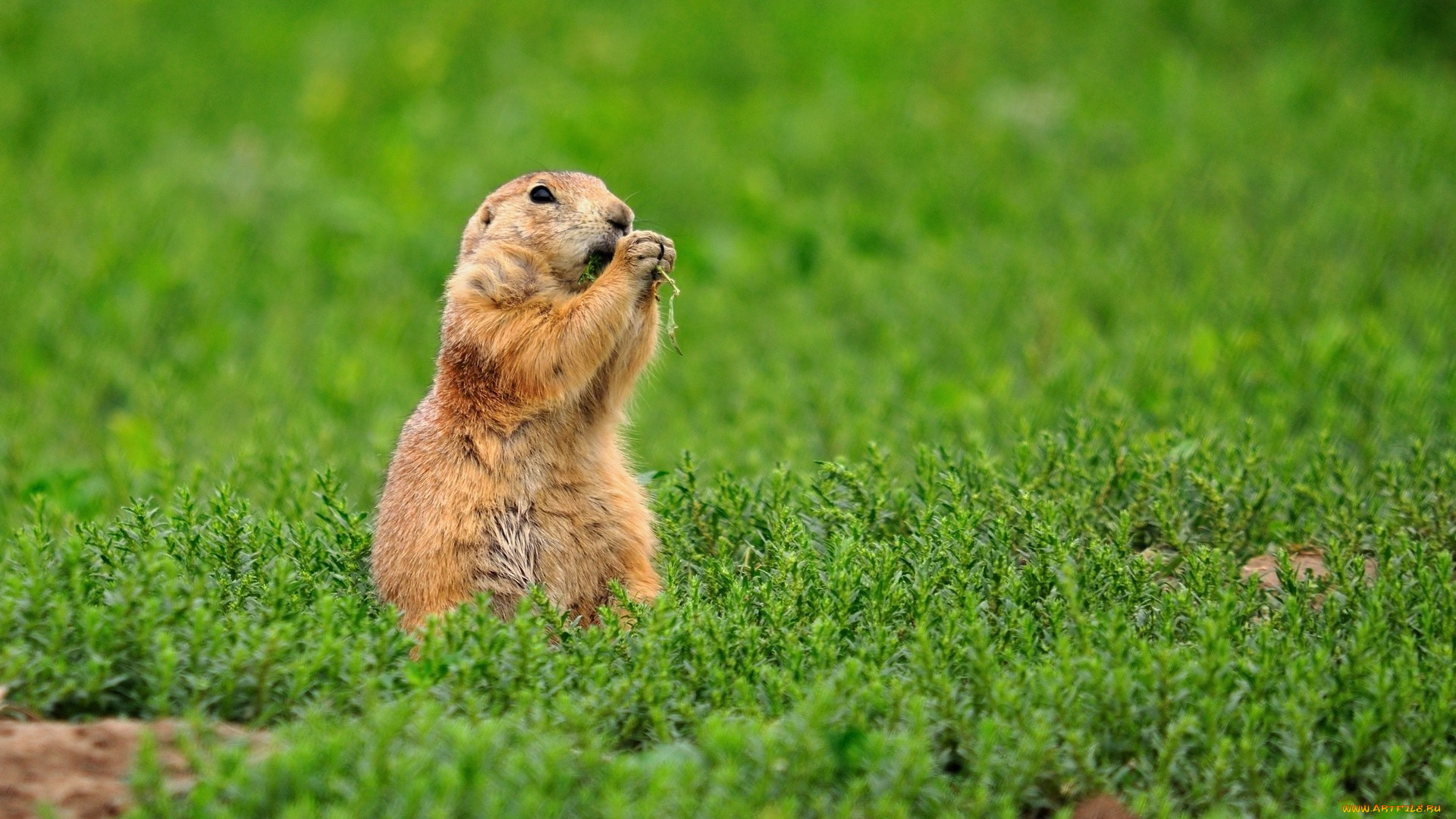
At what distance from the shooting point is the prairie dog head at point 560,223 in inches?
193

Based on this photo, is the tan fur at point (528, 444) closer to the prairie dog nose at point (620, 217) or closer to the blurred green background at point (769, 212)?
the prairie dog nose at point (620, 217)

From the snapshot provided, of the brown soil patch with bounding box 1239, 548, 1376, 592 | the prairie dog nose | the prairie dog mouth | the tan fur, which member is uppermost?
the prairie dog nose

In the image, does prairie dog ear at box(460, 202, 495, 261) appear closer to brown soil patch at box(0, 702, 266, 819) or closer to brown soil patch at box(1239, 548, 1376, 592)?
brown soil patch at box(0, 702, 266, 819)

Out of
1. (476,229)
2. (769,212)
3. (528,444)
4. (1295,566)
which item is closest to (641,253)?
(528,444)

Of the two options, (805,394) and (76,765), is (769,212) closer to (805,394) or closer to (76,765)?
(805,394)

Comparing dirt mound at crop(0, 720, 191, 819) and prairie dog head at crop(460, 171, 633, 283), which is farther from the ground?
prairie dog head at crop(460, 171, 633, 283)

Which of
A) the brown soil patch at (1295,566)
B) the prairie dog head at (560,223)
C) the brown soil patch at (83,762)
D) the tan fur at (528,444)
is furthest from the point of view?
the prairie dog head at (560,223)

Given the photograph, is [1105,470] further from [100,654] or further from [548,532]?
[100,654]

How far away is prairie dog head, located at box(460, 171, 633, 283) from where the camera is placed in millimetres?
4906

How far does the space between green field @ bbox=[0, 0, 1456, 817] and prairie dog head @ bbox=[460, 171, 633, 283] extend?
35.9 inches

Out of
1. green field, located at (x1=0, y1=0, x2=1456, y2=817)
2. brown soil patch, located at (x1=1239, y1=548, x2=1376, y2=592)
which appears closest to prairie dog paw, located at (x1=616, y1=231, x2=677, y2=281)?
green field, located at (x1=0, y1=0, x2=1456, y2=817)

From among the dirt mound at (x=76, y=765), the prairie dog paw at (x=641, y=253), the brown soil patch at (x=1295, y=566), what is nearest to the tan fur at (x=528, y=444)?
the prairie dog paw at (x=641, y=253)

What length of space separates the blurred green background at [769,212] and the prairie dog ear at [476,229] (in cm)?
91

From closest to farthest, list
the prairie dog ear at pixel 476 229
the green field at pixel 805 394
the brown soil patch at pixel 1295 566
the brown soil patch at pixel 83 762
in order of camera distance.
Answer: the brown soil patch at pixel 83 762
the green field at pixel 805 394
the brown soil patch at pixel 1295 566
the prairie dog ear at pixel 476 229
